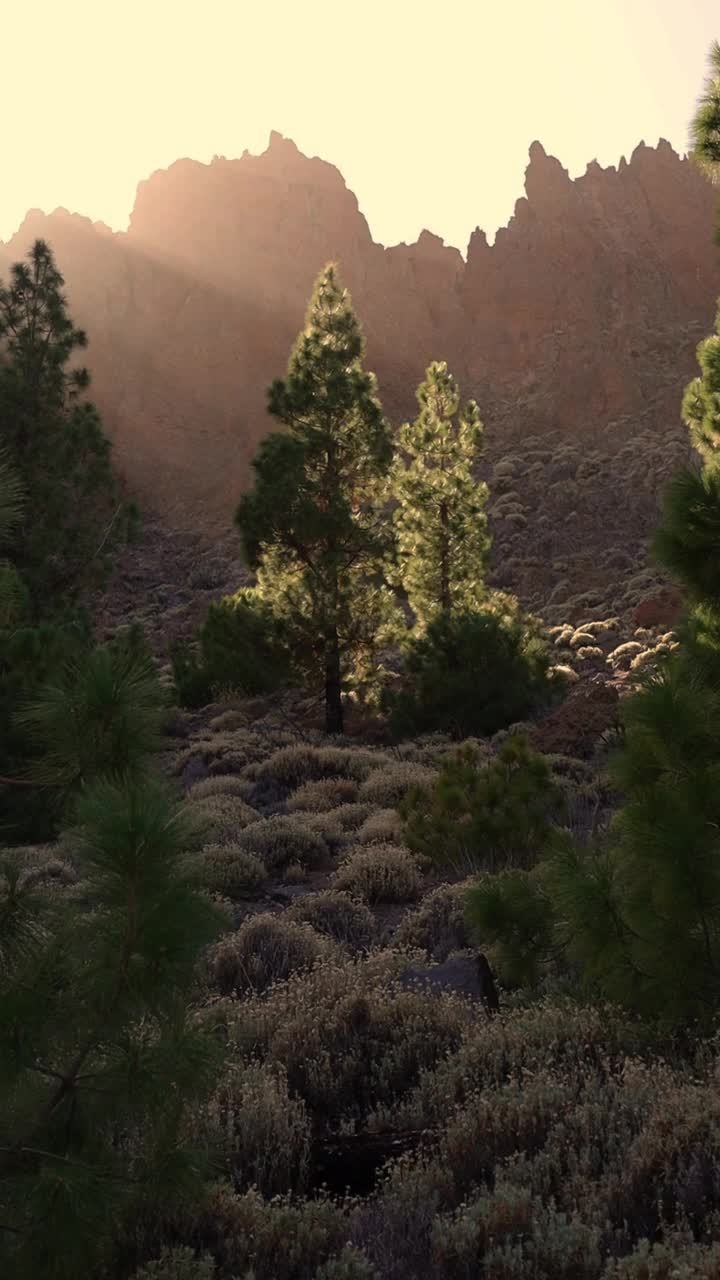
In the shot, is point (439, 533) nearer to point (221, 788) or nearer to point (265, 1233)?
point (221, 788)

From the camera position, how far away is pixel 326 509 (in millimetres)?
18281

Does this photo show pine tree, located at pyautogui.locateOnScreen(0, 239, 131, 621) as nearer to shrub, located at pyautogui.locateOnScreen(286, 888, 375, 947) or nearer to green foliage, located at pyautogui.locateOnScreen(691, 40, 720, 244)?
shrub, located at pyautogui.locateOnScreen(286, 888, 375, 947)

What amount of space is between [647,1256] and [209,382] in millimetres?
65690

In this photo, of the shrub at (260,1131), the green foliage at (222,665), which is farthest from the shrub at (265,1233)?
the green foliage at (222,665)

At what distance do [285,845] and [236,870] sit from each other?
1064 mm

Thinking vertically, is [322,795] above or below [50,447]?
below

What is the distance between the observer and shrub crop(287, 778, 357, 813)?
39.0ft

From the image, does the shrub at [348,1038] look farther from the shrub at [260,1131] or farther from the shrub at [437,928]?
the shrub at [437,928]

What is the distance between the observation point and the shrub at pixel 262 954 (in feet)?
20.9

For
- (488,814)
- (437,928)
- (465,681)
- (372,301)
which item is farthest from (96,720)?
(372,301)

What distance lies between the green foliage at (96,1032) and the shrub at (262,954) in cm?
331

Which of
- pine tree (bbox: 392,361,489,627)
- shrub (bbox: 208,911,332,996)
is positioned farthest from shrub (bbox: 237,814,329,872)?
pine tree (bbox: 392,361,489,627)

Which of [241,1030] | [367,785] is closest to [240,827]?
[367,785]

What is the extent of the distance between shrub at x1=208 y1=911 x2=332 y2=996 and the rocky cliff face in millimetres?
50264
